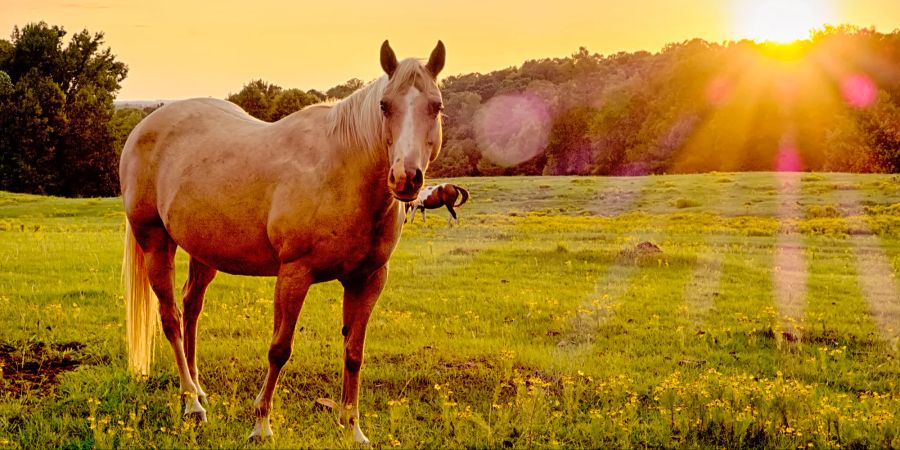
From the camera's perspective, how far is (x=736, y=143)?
221 feet

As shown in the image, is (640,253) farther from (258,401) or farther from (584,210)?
(584,210)

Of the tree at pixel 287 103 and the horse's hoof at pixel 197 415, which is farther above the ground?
the tree at pixel 287 103

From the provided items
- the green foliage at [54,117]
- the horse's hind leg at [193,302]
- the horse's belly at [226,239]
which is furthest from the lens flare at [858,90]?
the horse's belly at [226,239]

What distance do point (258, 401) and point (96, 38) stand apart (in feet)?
207

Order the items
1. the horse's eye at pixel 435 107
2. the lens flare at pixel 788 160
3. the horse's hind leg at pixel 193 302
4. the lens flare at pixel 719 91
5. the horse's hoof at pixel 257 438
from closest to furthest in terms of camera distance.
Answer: the horse's eye at pixel 435 107
the horse's hoof at pixel 257 438
the horse's hind leg at pixel 193 302
the lens flare at pixel 788 160
the lens flare at pixel 719 91

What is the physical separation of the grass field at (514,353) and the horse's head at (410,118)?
2.01m

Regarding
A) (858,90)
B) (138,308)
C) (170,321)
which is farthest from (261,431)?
(858,90)

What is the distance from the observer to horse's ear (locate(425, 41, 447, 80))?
501cm

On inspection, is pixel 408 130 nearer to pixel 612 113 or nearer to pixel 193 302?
pixel 193 302

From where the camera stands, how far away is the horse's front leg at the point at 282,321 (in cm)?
532

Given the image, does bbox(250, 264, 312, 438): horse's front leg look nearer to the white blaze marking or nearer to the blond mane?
the blond mane

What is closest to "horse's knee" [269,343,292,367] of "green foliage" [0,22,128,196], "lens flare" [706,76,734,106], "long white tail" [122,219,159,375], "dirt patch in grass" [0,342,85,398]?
"long white tail" [122,219,159,375]

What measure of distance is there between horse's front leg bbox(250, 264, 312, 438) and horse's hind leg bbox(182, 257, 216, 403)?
1.52 meters

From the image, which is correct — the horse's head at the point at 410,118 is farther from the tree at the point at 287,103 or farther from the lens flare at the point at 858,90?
the lens flare at the point at 858,90
